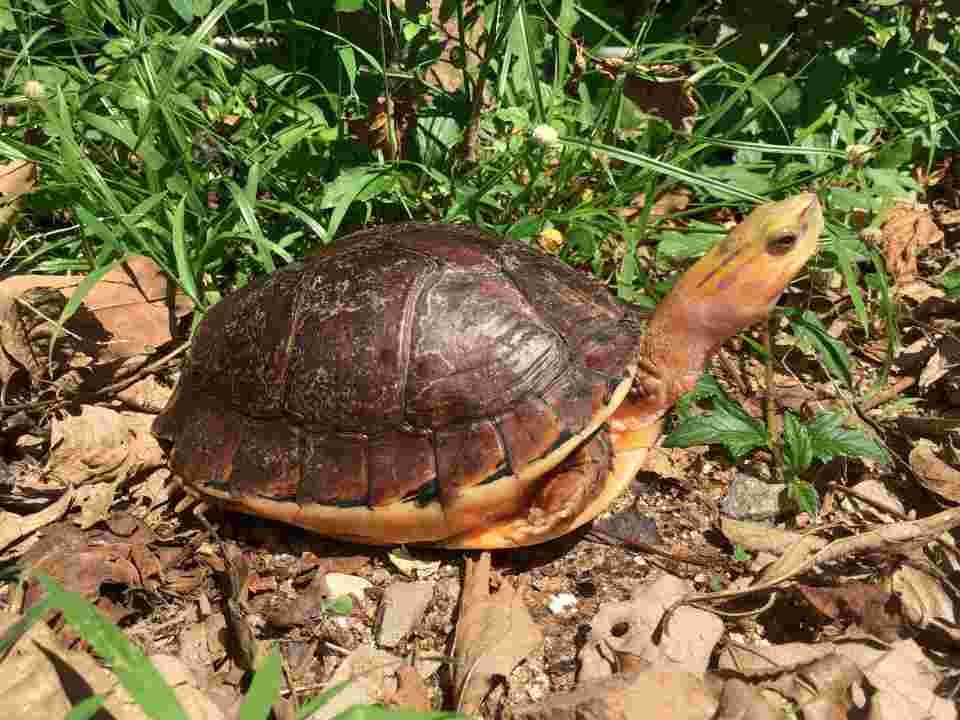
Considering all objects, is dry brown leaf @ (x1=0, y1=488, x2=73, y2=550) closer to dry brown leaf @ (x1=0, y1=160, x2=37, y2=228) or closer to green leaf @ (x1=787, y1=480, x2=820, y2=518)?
dry brown leaf @ (x1=0, y1=160, x2=37, y2=228)

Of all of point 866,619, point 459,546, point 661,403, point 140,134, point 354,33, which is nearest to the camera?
point 866,619

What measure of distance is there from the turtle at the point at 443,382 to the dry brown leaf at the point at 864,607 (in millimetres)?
694

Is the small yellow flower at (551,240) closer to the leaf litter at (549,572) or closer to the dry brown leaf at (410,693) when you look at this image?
the leaf litter at (549,572)

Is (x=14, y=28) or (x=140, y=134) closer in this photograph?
(x=140, y=134)

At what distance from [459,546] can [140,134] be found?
6.84ft

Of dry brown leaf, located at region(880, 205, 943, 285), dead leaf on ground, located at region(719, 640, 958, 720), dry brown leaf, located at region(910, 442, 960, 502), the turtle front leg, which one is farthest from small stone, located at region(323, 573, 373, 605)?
dry brown leaf, located at region(880, 205, 943, 285)

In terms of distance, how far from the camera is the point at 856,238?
3.36 metres

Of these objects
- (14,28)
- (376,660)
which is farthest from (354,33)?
(376,660)

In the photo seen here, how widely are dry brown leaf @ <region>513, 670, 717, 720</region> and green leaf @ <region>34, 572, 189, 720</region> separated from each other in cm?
94

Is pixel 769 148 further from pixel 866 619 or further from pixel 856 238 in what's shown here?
pixel 866 619

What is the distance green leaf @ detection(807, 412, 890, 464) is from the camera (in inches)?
103

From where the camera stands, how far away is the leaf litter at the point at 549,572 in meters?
→ 2.19

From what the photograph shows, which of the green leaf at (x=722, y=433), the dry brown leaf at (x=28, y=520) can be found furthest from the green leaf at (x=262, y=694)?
the green leaf at (x=722, y=433)

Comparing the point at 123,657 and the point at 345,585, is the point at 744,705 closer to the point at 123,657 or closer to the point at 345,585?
the point at 345,585
